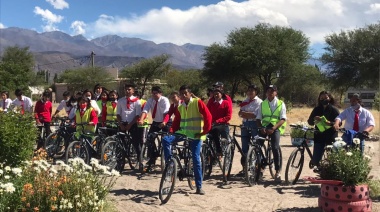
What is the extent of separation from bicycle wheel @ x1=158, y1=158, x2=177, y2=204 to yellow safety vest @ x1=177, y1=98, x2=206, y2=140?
79 cm

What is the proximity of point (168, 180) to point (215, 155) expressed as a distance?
230cm

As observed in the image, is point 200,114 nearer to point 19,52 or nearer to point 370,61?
point 370,61

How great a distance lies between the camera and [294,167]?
29.0 feet

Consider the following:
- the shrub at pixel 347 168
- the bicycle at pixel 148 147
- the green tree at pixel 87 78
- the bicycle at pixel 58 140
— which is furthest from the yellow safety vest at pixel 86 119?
the green tree at pixel 87 78

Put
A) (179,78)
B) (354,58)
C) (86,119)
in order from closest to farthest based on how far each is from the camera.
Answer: (86,119) → (354,58) → (179,78)

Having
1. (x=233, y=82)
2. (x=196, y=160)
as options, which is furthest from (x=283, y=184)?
(x=233, y=82)

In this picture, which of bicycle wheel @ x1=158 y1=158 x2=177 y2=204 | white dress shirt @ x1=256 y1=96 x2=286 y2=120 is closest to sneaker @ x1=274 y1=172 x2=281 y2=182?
white dress shirt @ x1=256 y1=96 x2=286 y2=120

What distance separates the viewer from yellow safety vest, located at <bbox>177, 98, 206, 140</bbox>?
7.80m

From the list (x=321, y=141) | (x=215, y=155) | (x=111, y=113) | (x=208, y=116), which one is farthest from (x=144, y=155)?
(x=321, y=141)

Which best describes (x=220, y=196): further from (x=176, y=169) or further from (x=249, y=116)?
(x=249, y=116)

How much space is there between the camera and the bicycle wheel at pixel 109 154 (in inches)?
364

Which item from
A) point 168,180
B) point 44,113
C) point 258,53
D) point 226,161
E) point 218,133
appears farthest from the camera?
point 258,53

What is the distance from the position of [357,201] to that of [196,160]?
2.58 meters

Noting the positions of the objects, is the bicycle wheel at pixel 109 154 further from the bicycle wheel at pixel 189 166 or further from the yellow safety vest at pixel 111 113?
the bicycle wheel at pixel 189 166
